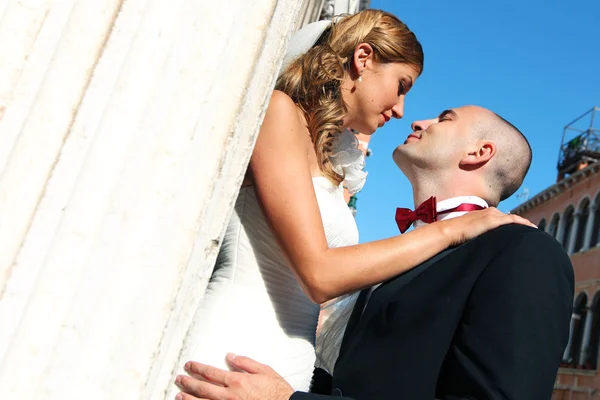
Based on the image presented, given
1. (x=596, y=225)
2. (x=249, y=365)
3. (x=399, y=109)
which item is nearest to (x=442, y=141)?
(x=399, y=109)

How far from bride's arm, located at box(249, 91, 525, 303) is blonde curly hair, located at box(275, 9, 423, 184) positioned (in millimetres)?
235

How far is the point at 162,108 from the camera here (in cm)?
127

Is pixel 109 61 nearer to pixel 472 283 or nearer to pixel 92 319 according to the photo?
pixel 92 319

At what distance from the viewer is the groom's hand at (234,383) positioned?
152cm

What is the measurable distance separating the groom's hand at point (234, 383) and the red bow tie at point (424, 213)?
0.87 meters

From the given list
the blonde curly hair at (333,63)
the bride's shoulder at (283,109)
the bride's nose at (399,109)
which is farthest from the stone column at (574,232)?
the bride's shoulder at (283,109)

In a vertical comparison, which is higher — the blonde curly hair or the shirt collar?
the blonde curly hair

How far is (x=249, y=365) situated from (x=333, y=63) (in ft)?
3.31

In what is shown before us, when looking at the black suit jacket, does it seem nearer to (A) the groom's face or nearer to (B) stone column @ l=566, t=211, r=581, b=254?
(A) the groom's face

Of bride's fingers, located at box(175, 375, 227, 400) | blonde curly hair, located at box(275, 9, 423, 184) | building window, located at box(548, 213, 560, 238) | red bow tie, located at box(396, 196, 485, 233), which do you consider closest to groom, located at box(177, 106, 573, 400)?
bride's fingers, located at box(175, 375, 227, 400)

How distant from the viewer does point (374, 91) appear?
2.23 meters

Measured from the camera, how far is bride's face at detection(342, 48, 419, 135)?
222cm

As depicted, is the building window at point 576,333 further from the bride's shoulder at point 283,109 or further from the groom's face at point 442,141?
the bride's shoulder at point 283,109

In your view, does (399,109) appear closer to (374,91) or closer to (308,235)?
(374,91)
